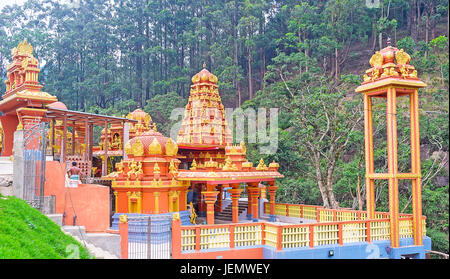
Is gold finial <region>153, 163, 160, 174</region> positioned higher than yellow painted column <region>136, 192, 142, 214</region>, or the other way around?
gold finial <region>153, 163, 160, 174</region>

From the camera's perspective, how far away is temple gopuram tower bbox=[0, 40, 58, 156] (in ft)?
46.7

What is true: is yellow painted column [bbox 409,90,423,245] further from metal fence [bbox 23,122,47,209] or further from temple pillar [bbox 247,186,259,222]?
metal fence [bbox 23,122,47,209]

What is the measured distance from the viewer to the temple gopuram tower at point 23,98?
1423cm

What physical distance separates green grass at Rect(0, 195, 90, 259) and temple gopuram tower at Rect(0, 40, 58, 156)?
205 inches

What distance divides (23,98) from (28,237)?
773 centimetres

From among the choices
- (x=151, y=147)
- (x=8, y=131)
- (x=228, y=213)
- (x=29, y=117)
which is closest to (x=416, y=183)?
(x=151, y=147)

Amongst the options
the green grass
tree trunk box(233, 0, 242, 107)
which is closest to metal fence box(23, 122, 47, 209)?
the green grass

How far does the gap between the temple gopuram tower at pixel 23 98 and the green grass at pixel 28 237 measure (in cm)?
522

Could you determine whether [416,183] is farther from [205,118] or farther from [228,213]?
[205,118]

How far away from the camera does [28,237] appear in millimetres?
7676

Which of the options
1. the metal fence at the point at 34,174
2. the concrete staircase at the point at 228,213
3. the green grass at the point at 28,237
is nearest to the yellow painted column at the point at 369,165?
the concrete staircase at the point at 228,213

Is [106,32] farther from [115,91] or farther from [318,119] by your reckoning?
[318,119]
